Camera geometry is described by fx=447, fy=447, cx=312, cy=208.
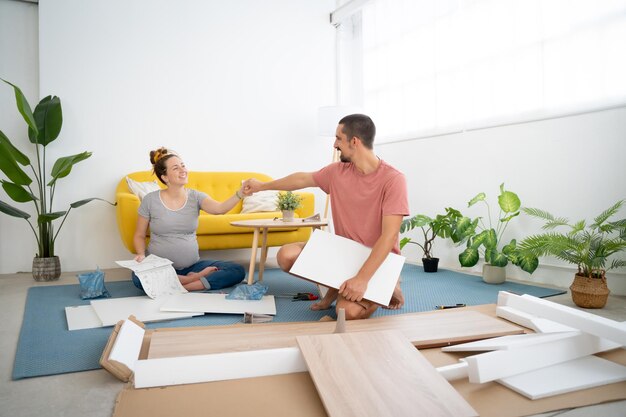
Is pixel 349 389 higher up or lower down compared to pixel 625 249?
lower down

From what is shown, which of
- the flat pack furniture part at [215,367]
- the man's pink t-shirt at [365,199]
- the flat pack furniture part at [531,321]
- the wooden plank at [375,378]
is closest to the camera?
the wooden plank at [375,378]

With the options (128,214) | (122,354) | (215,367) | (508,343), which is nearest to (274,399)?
(215,367)

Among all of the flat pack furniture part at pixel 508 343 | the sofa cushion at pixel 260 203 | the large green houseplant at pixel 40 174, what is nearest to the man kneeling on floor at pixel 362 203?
the flat pack furniture part at pixel 508 343

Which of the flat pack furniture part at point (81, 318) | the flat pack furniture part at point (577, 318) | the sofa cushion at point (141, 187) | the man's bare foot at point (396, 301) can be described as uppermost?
the sofa cushion at point (141, 187)

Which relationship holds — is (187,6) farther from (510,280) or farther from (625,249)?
(625,249)

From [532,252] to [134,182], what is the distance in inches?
120

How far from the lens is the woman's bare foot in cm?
286

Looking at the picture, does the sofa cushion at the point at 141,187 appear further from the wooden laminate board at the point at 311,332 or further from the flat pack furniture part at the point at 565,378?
the flat pack furniture part at the point at 565,378

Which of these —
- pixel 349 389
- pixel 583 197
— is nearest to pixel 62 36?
pixel 349 389

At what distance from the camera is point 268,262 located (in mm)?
4215

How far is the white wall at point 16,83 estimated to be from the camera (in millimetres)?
3709

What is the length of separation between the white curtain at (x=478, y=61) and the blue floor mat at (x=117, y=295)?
4.16 ft

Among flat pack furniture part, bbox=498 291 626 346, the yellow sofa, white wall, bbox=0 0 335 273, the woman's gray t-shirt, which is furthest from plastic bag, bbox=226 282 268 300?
white wall, bbox=0 0 335 273

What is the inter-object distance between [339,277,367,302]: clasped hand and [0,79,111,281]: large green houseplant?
240cm
